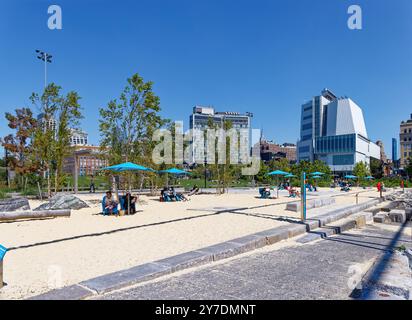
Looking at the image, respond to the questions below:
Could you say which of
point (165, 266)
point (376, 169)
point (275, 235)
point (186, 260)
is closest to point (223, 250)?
point (186, 260)

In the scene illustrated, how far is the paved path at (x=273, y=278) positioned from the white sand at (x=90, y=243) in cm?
112

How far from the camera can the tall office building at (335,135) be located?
9800cm

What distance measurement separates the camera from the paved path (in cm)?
395

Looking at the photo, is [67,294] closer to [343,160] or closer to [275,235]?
[275,235]

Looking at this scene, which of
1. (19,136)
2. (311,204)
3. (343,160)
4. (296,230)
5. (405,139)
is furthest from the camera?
(405,139)

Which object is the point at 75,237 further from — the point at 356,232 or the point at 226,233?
the point at 356,232

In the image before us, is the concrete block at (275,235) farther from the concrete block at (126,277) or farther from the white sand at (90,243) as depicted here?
the concrete block at (126,277)

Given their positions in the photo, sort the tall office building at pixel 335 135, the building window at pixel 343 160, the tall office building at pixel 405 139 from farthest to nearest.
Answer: the tall office building at pixel 405 139
the tall office building at pixel 335 135
the building window at pixel 343 160

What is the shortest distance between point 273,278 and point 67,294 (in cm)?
296

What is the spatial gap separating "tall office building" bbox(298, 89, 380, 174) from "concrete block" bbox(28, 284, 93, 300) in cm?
10387

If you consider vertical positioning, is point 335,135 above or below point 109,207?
above

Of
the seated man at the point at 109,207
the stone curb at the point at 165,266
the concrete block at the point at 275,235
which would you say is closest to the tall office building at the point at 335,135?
the seated man at the point at 109,207

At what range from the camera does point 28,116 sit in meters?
23.8

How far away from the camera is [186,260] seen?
5199 millimetres
